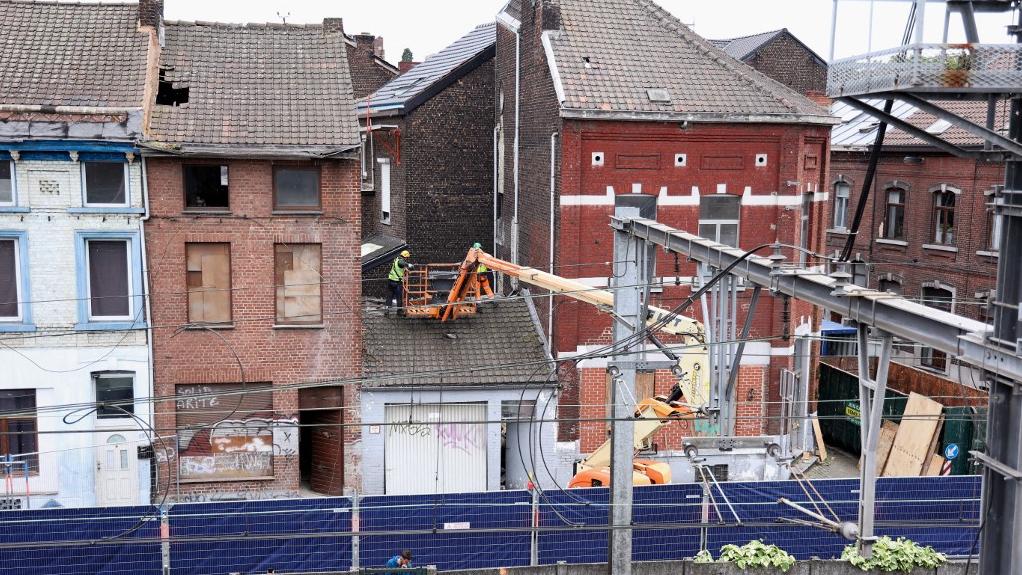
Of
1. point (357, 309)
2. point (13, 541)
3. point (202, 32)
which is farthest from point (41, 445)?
point (202, 32)

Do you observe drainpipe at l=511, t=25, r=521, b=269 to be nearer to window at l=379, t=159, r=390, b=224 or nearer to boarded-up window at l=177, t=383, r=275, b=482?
window at l=379, t=159, r=390, b=224

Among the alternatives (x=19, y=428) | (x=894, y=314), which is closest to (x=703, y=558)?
(x=894, y=314)

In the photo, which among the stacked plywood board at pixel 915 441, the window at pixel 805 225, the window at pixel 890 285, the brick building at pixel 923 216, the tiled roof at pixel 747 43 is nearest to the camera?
the stacked plywood board at pixel 915 441

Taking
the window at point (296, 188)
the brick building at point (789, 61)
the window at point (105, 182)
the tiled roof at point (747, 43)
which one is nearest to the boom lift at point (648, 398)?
the window at point (296, 188)

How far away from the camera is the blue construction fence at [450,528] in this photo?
17.7m

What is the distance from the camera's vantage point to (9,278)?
21.9 m

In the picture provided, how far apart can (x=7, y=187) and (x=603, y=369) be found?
47.1 ft

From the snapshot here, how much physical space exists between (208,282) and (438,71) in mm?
13563

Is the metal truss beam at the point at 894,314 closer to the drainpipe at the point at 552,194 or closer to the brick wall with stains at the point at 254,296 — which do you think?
the drainpipe at the point at 552,194

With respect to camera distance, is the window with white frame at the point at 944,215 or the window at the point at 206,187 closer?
the window at the point at 206,187

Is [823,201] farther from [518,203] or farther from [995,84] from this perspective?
[995,84]

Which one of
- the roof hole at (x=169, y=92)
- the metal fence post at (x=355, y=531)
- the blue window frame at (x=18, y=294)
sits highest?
the roof hole at (x=169, y=92)

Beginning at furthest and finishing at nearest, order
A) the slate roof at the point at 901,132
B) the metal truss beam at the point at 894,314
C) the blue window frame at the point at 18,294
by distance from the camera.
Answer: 1. the slate roof at the point at 901,132
2. the blue window frame at the point at 18,294
3. the metal truss beam at the point at 894,314

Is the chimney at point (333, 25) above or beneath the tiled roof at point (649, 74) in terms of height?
above
